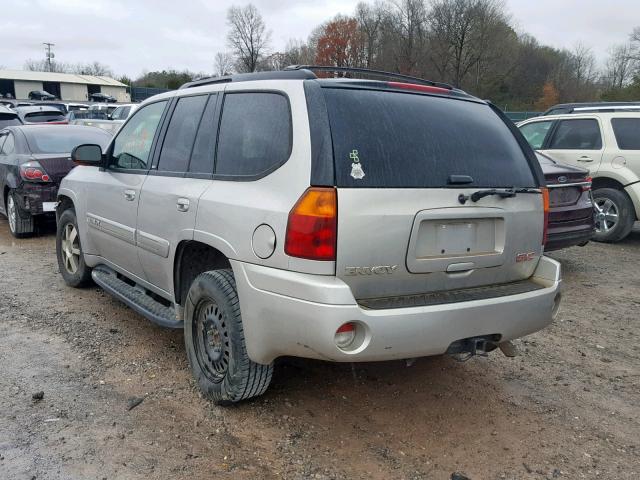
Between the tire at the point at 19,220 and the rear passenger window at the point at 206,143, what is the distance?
210 inches

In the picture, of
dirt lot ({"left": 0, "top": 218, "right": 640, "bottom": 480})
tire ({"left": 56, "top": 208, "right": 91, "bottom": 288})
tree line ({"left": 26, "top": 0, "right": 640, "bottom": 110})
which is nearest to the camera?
dirt lot ({"left": 0, "top": 218, "right": 640, "bottom": 480})

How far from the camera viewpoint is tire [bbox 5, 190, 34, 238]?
7832 millimetres

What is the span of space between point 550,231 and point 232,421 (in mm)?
4105

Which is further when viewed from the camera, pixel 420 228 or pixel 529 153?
pixel 529 153

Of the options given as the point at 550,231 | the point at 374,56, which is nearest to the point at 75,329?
the point at 550,231

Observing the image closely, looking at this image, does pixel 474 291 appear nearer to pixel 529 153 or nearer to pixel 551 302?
pixel 551 302

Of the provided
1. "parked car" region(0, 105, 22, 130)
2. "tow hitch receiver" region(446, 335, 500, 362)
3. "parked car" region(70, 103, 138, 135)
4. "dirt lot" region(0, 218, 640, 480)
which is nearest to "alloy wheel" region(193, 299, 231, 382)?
"dirt lot" region(0, 218, 640, 480)

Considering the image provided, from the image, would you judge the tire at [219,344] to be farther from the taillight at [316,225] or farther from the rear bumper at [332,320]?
the taillight at [316,225]

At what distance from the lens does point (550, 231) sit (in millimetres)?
5867

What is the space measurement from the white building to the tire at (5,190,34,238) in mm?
57551

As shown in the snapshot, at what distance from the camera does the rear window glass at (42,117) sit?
60.3 feet

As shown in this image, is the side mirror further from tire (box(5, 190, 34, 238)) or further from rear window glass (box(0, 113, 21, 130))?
rear window glass (box(0, 113, 21, 130))

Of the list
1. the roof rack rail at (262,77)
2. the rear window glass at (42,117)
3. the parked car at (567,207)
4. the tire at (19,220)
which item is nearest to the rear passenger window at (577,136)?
the parked car at (567,207)

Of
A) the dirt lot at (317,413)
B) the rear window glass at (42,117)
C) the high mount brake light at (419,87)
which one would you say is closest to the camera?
the dirt lot at (317,413)
